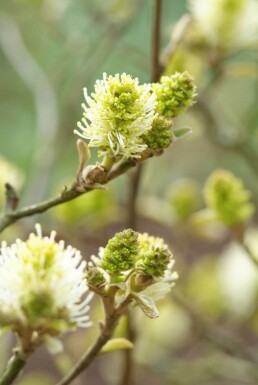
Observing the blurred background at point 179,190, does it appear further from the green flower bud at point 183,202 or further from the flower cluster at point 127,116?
the flower cluster at point 127,116

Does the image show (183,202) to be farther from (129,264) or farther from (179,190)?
(129,264)

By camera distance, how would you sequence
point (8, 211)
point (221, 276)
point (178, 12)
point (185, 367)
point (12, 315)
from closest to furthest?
point (12, 315) → point (8, 211) → point (185, 367) → point (221, 276) → point (178, 12)

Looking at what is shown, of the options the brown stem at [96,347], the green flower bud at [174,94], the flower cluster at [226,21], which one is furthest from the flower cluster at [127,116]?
the flower cluster at [226,21]

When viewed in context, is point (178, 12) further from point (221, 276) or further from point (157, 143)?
point (157, 143)

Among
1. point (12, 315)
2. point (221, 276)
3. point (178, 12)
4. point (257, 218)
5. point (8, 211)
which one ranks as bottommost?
point (12, 315)

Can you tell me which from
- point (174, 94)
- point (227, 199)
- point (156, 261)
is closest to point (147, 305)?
point (156, 261)

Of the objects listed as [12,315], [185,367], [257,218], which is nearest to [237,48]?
[185,367]
